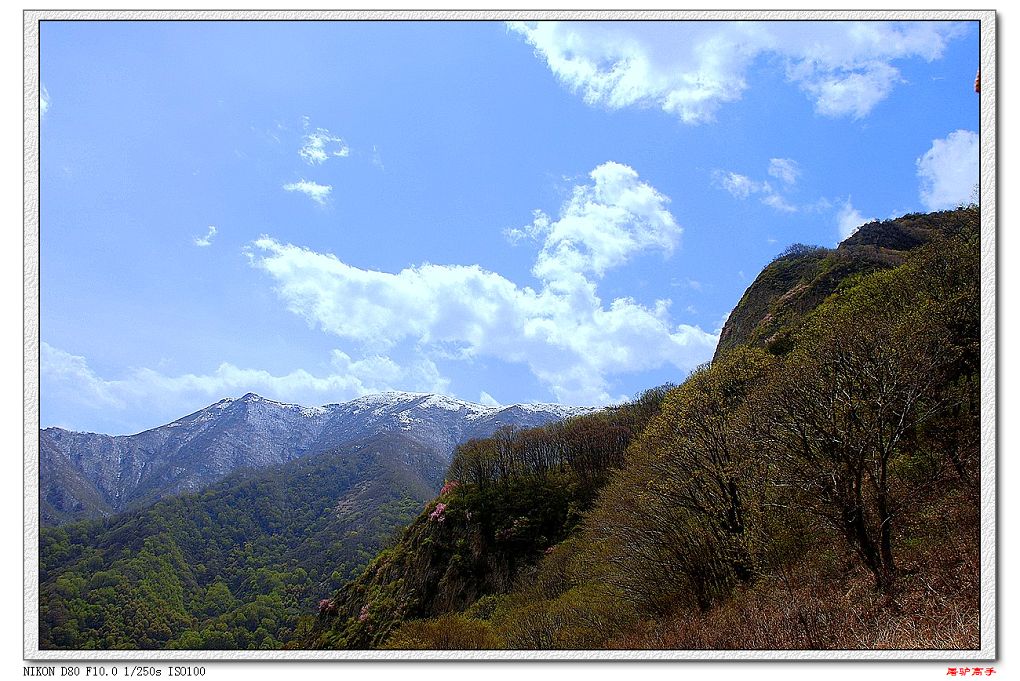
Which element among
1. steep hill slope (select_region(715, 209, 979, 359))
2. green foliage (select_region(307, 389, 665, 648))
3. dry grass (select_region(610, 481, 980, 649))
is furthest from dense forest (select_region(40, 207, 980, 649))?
steep hill slope (select_region(715, 209, 979, 359))

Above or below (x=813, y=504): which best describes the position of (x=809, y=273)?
above

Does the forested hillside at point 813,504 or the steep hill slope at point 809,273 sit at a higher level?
the steep hill slope at point 809,273

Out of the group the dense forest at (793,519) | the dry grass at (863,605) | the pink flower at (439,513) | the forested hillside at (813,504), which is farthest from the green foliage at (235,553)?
the pink flower at (439,513)

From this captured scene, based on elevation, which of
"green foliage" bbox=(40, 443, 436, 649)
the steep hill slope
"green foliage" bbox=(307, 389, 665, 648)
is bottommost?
"green foliage" bbox=(40, 443, 436, 649)

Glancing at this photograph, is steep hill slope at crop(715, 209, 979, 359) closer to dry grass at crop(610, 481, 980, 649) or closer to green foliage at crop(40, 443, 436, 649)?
dry grass at crop(610, 481, 980, 649)

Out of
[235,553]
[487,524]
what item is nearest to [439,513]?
[487,524]

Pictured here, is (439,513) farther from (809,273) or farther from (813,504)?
(809,273)

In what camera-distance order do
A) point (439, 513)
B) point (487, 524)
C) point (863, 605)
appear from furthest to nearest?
point (439, 513), point (487, 524), point (863, 605)

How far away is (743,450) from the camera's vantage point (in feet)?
40.5

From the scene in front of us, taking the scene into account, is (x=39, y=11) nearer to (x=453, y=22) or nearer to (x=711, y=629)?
(x=453, y=22)

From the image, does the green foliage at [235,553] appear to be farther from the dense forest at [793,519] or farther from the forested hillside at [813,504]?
the forested hillside at [813,504]

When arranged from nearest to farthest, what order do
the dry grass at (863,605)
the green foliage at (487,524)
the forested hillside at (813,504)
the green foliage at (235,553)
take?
1. the dry grass at (863,605)
2. the forested hillside at (813,504)
3. the green foliage at (487,524)
4. the green foliage at (235,553)

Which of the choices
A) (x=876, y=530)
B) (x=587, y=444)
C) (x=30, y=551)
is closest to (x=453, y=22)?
(x=30, y=551)

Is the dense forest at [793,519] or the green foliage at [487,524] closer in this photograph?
the dense forest at [793,519]
